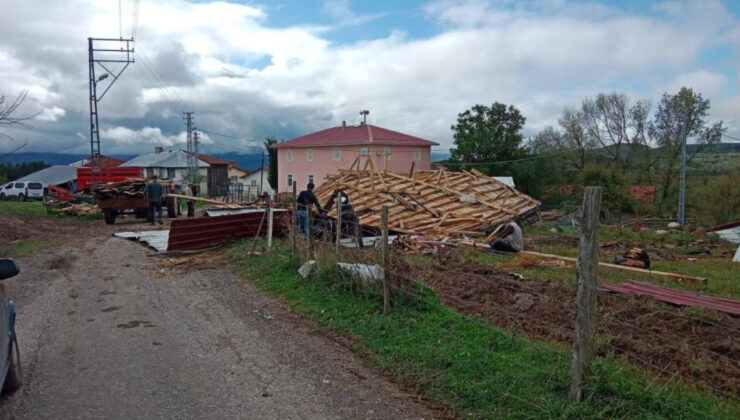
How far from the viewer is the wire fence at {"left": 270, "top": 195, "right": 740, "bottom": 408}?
17.8 ft

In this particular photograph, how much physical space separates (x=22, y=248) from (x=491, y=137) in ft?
144

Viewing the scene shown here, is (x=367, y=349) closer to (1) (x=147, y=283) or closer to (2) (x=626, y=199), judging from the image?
(1) (x=147, y=283)

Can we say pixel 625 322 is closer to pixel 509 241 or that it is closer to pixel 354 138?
pixel 509 241

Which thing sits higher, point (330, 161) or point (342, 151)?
point (342, 151)

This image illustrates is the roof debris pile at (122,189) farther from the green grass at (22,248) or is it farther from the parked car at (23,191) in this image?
the parked car at (23,191)

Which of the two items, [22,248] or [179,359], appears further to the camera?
[22,248]

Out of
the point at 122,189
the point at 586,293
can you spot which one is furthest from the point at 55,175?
the point at 586,293

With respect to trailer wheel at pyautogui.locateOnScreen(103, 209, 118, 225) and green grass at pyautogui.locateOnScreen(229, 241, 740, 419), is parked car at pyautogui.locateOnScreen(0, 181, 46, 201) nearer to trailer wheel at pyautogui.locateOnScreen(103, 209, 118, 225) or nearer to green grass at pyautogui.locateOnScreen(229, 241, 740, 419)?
trailer wheel at pyautogui.locateOnScreen(103, 209, 118, 225)

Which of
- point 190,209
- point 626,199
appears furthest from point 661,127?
point 190,209

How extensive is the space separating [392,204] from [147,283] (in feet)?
39.0

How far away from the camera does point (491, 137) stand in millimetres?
53469

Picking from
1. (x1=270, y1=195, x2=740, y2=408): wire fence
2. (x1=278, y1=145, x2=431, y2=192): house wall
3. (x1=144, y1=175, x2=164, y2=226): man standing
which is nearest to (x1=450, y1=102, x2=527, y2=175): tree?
(x1=278, y1=145, x2=431, y2=192): house wall

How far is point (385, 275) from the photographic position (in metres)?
7.63

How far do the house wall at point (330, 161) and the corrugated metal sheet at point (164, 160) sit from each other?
69.7ft
